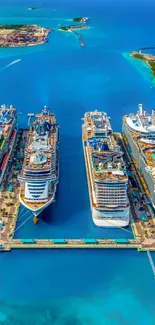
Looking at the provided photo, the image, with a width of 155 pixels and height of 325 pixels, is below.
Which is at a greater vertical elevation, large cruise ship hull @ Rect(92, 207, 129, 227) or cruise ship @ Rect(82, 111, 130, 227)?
cruise ship @ Rect(82, 111, 130, 227)

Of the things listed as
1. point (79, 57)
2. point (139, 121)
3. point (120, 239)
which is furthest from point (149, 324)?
point (79, 57)

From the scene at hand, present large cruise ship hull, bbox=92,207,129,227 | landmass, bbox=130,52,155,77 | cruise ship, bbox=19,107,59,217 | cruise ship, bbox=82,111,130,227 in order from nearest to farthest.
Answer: cruise ship, bbox=82,111,130,227
large cruise ship hull, bbox=92,207,129,227
cruise ship, bbox=19,107,59,217
landmass, bbox=130,52,155,77

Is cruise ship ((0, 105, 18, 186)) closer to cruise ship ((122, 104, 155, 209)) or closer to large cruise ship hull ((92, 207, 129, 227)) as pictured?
large cruise ship hull ((92, 207, 129, 227))

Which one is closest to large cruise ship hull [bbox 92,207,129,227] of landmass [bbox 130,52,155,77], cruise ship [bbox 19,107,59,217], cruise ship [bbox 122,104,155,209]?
cruise ship [bbox 122,104,155,209]

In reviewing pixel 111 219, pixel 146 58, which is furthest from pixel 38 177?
pixel 146 58

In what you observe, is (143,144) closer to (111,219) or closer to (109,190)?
(109,190)
